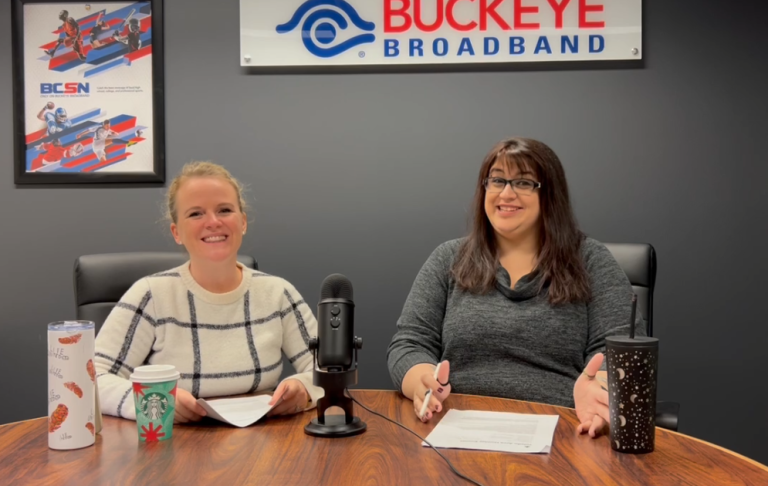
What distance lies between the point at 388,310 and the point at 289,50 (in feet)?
3.62

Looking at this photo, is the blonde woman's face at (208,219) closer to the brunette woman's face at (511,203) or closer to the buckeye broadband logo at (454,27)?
the brunette woman's face at (511,203)

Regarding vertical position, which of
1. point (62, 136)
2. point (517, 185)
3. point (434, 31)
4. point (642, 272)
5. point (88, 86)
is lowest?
point (642, 272)

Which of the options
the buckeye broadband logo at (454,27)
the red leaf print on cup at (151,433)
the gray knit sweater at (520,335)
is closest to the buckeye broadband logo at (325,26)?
the buckeye broadband logo at (454,27)

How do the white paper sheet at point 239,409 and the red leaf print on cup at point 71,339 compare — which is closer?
the red leaf print on cup at point 71,339

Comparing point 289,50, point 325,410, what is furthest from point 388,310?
point 325,410

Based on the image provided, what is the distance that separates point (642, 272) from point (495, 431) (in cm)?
104

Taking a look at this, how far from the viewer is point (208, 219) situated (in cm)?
167

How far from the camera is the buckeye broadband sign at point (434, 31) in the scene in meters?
2.66

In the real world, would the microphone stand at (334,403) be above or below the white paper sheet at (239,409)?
above

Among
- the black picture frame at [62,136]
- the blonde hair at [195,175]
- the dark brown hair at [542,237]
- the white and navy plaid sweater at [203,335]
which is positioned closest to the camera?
the white and navy plaid sweater at [203,335]

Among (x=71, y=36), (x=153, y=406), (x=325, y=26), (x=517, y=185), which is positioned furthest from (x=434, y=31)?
(x=153, y=406)

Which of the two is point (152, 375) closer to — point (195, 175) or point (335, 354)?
point (335, 354)

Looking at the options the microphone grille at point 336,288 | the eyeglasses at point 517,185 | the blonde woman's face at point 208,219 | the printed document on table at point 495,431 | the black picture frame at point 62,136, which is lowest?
the printed document on table at point 495,431

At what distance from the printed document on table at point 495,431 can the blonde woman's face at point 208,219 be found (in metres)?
0.67
